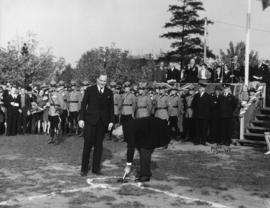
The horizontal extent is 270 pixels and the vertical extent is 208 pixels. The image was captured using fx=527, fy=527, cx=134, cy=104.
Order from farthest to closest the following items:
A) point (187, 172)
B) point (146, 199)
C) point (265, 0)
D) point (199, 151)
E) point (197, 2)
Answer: point (197, 2), point (199, 151), point (187, 172), point (146, 199), point (265, 0)

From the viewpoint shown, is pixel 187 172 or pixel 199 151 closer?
pixel 187 172

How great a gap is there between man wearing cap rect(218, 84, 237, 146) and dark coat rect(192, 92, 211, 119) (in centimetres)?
43

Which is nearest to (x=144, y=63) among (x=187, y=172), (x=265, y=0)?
(x=187, y=172)

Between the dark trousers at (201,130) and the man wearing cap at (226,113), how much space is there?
0.56 m

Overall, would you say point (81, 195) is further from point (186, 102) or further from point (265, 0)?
point (186, 102)

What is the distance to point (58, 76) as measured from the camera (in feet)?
196

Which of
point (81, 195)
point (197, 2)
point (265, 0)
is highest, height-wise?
point (197, 2)

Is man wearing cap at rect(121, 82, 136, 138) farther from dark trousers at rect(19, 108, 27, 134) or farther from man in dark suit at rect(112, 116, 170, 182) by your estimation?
man in dark suit at rect(112, 116, 170, 182)

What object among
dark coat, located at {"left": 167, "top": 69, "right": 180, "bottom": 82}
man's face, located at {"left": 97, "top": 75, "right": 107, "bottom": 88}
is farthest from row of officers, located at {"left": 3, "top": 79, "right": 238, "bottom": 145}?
man's face, located at {"left": 97, "top": 75, "right": 107, "bottom": 88}

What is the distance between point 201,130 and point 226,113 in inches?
39.7

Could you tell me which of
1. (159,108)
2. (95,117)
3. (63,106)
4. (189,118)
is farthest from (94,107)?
(63,106)

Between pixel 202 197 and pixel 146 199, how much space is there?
99cm

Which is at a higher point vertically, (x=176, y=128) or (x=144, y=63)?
(x=144, y=63)

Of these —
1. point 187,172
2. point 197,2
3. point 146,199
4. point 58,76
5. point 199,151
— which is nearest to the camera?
point 146,199
